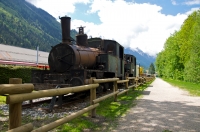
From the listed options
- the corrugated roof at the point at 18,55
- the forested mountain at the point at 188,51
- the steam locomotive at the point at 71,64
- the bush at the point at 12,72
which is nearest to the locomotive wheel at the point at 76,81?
the steam locomotive at the point at 71,64

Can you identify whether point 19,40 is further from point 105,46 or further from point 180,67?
point 105,46

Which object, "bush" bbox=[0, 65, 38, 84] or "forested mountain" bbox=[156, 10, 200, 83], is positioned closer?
"bush" bbox=[0, 65, 38, 84]

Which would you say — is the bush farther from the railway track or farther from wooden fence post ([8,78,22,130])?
wooden fence post ([8,78,22,130])

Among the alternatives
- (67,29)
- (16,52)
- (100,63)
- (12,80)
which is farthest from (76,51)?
(16,52)

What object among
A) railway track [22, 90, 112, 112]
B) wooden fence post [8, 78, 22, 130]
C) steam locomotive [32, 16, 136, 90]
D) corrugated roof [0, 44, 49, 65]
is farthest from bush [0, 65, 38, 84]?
corrugated roof [0, 44, 49, 65]

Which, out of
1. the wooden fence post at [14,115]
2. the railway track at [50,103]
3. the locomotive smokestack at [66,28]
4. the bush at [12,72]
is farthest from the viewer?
the bush at [12,72]

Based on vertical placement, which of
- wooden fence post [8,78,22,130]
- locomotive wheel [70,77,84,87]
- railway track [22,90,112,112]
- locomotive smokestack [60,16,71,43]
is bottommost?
railway track [22,90,112,112]

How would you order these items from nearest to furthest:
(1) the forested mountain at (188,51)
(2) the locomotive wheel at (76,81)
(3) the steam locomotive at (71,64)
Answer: (2) the locomotive wheel at (76,81)
(3) the steam locomotive at (71,64)
(1) the forested mountain at (188,51)

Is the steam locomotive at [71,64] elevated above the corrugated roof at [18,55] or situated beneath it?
situated beneath

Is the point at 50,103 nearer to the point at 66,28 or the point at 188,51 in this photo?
the point at 66,28

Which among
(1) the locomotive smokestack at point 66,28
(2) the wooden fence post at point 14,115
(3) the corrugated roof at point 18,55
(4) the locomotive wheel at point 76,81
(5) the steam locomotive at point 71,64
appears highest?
(3) the corrugated roof at point 18,55

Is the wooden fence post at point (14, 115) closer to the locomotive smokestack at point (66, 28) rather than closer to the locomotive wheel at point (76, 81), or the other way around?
the locomotive wheel at point (76, 81)

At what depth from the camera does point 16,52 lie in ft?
124

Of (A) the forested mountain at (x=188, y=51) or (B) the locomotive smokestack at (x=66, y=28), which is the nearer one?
(B) the locomotive smokestack at (x=66, y=28)
